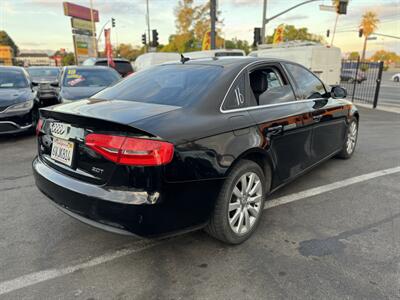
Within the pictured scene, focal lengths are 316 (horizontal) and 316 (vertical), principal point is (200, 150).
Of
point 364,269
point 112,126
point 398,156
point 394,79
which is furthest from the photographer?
point 394,79

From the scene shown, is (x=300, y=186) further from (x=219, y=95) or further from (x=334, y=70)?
(x=334, y=70)

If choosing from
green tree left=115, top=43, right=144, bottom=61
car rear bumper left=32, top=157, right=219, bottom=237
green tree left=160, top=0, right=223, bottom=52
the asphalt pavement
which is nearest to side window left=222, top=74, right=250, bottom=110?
car rear bumper left=32, top=157, right=219, bottom=237

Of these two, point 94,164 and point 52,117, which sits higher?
point 52,117

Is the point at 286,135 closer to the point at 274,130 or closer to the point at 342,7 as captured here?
the point at 274,130

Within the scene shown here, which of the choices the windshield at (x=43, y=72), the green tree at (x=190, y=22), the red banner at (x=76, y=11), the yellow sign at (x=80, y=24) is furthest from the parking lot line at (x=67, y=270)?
the red banner at (x=76, y=11)

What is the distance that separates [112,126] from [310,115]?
93.8 inches

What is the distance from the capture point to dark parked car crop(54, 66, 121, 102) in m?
7.22

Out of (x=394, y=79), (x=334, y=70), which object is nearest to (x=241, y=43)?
(x=394, y=79)

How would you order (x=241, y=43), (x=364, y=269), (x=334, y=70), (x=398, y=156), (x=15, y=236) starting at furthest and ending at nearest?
(x=241, y=43) < (x=334, y=70) < (x=398, y=156) < (x=15, y=236) < (x=364, y=269)

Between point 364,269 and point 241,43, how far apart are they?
71.6m

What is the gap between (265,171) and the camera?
308cm

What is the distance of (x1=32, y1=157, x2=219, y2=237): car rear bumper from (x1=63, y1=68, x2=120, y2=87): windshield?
6.03 metres

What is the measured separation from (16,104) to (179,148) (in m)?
5.50

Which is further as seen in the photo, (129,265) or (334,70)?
(334,70)
